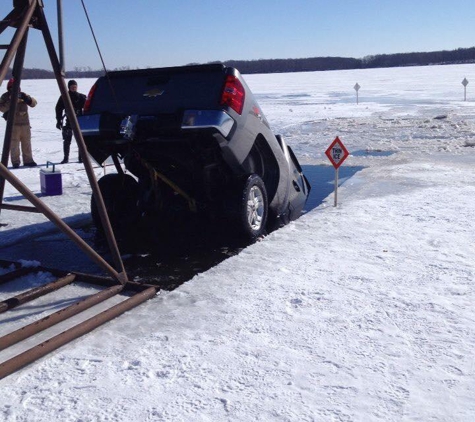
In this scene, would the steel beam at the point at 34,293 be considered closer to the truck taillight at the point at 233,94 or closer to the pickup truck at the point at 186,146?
the pickup truck at the point at 186,146

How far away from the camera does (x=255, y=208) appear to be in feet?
19.6

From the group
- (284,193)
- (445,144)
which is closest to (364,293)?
(284,193)

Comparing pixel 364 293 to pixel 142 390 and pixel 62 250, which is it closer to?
pixel 142 390

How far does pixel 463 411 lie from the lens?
2793 millimetres

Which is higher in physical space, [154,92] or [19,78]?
[19,78]

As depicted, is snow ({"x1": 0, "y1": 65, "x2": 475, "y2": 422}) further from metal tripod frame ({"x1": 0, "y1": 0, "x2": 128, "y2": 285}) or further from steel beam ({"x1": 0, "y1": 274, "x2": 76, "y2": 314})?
metal tripod frame ({"x1": 0, "y1": 0, "x2": 128, "y2": 285})

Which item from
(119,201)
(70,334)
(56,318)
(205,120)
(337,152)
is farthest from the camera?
(337,152)

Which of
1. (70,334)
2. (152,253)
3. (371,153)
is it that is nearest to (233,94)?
(152,253)

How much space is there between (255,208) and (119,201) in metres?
1.52

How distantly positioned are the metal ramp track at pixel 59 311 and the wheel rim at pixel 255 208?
1676mm

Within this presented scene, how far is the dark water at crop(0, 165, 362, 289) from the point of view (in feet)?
17.7

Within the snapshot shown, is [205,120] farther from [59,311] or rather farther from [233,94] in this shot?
[59,311]

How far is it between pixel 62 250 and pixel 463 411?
4.46 m

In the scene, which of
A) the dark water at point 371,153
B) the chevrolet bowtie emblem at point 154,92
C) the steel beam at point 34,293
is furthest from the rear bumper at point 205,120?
the dark water at point 371,153
